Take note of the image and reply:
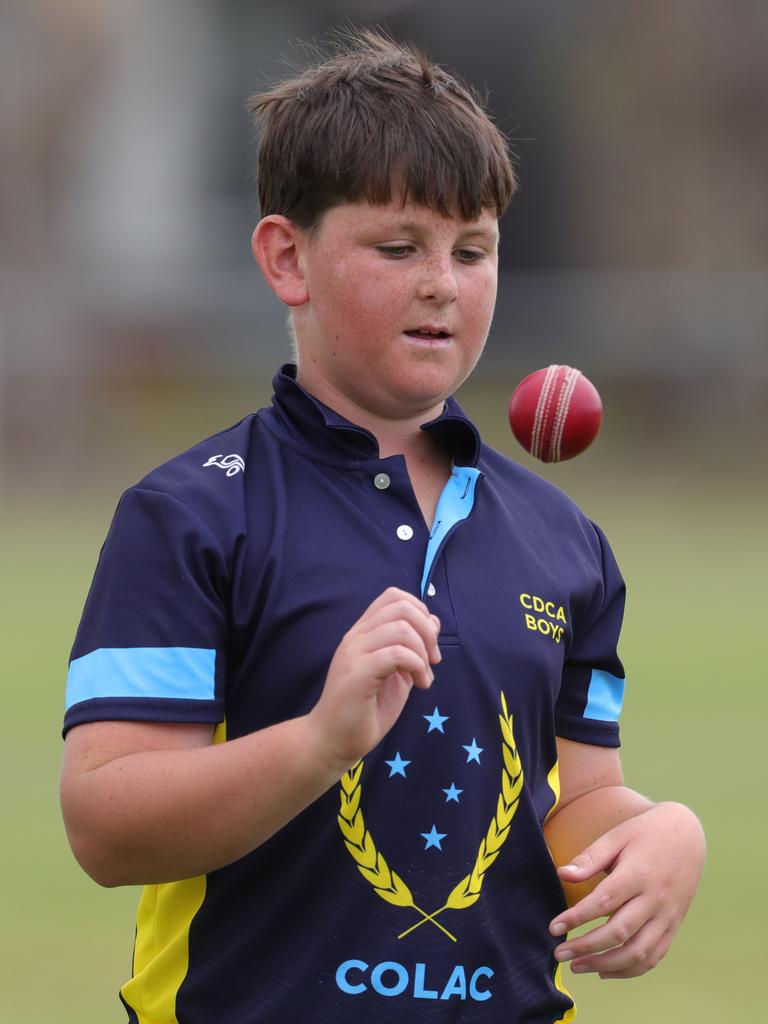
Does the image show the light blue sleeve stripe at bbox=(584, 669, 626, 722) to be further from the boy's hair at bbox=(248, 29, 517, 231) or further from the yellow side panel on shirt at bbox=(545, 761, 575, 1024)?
the boy's hair at bbox=(248, 29, 517, 231)

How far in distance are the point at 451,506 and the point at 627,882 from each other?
1.89 ft

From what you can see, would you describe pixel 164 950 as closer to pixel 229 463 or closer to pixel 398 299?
pixel 229 463

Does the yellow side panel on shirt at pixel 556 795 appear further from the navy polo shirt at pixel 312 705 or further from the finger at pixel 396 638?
the finger at pixel 396 638

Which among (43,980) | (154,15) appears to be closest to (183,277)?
(154,15)

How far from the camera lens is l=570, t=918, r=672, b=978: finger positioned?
2.54 m

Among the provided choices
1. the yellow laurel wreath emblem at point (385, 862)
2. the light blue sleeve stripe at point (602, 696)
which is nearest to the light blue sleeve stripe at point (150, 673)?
the yellow laurel wreath emblem at point (385, 862)

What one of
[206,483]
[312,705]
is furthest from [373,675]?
[206,483]

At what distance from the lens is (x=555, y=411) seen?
9.47ft

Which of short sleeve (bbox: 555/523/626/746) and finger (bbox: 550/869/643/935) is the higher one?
short sleeve (bbox: 555/523/626/746)

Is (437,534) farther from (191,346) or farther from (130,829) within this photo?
(191,346)

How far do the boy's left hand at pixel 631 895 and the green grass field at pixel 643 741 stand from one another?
2.50 m

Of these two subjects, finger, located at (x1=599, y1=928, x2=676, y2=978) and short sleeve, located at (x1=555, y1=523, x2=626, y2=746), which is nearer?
finger, located at (x1=599, y1=928, x2=676, y2=978)

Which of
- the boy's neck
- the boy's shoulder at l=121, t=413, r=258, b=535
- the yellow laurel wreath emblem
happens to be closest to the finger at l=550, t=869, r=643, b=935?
the yellow laurel wreath emblem

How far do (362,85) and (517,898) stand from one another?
118 cm
